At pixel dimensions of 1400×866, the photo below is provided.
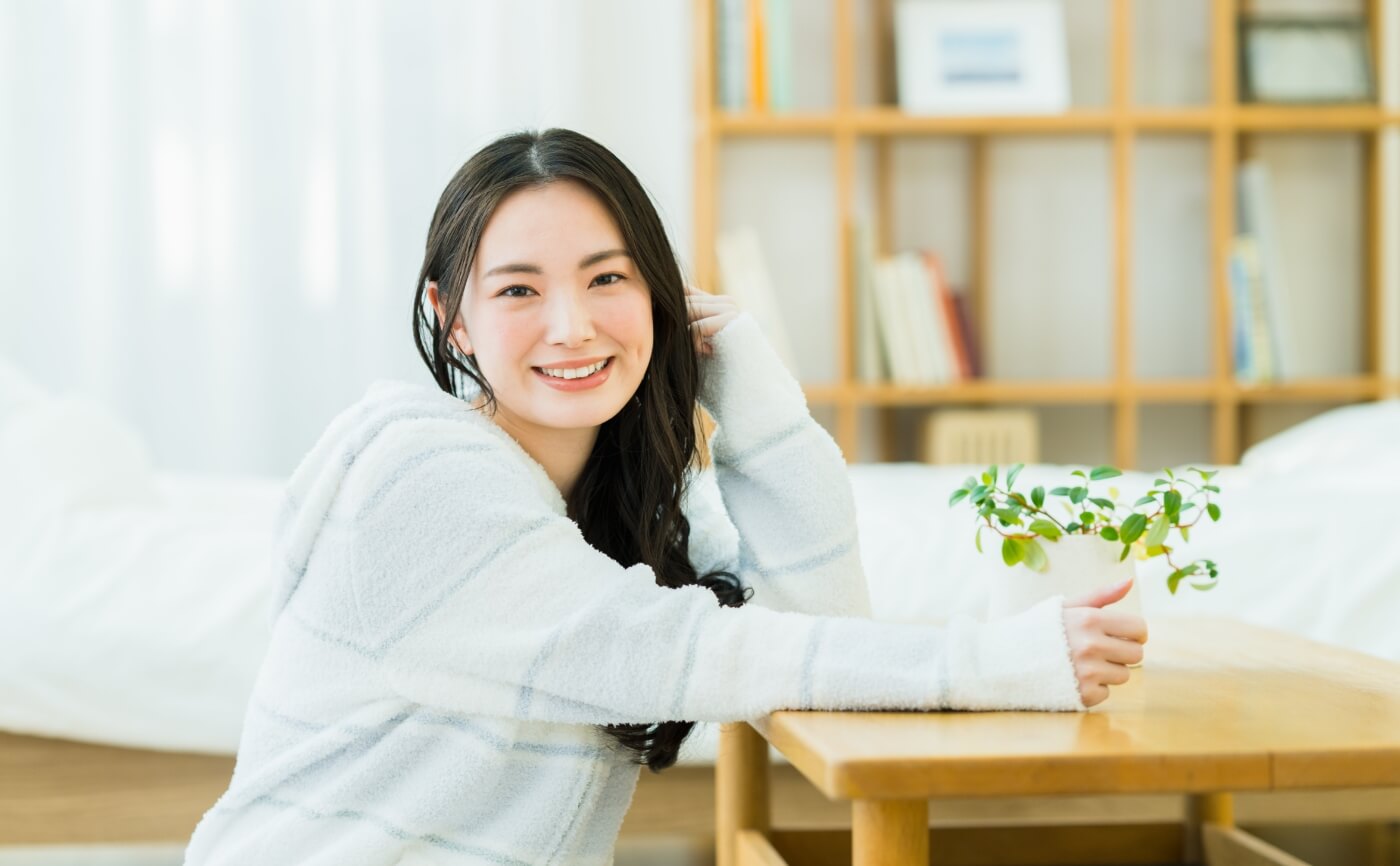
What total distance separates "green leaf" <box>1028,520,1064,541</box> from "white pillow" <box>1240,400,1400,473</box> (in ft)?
3.64

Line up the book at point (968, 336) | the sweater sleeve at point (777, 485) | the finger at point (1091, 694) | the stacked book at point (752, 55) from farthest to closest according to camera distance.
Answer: the book at point (968, 336) < the stacked book at point (752, 55) < the sweater sleeve at point (777, 485) < the finger at point (1091, 694)

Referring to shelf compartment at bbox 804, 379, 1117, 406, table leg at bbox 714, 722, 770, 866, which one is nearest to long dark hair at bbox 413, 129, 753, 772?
table leg at bbox 714, 722, 770, 866

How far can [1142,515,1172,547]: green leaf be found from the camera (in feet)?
3.28

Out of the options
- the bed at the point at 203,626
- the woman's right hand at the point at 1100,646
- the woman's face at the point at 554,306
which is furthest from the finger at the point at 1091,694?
the bed at the point at 203,626

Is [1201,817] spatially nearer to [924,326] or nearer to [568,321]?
[568,321]

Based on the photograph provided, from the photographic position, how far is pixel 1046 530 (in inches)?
40.0

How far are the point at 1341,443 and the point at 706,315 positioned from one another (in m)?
1.38

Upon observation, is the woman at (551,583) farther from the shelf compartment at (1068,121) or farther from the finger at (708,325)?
the shelf compartment at (1068,121)

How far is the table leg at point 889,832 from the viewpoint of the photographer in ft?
2.51

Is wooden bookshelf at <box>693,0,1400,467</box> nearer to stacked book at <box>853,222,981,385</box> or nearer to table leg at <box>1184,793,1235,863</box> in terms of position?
stacked book at <box>853,222,981,385</box>

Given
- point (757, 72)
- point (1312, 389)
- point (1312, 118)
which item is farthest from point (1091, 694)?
point (1312, 118)

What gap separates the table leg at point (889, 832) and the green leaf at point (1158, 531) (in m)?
0.32

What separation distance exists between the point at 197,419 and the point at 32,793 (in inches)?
63.9

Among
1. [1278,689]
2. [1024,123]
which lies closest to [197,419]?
[1024,123]
